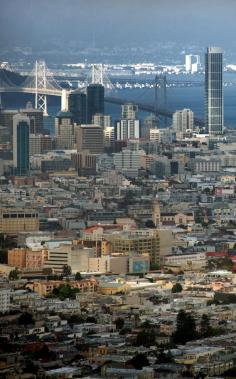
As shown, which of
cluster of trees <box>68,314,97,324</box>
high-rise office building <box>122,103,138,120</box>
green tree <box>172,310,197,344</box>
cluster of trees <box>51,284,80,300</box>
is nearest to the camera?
green tree <box>172,310,197,344</box>

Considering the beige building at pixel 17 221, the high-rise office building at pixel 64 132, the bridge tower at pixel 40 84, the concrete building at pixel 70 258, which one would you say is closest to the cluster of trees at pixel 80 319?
the concrete building at pixel 70 258

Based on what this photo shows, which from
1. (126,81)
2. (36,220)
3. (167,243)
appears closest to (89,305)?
(167,243)

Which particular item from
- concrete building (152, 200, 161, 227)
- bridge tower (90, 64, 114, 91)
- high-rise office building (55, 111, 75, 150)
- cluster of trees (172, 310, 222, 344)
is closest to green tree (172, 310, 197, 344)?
cluster of trees (172, 310, 222, 344)

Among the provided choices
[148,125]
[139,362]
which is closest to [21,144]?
[148,125]

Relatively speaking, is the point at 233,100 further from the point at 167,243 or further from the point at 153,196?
the point at 167,243

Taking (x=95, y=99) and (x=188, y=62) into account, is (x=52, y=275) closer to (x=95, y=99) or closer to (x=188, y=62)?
(x=95, y=99)

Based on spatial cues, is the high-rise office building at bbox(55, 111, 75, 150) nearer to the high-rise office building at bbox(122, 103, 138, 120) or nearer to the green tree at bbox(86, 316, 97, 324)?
the high-rise office building at bbox(122, 103, 138, 120)

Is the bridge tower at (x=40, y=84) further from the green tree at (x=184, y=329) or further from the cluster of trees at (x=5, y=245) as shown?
the green tree at (x=184, y=329)

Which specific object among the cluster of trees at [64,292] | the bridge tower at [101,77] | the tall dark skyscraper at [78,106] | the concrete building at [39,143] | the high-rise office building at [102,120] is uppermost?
the bridge tower at [101,77]
